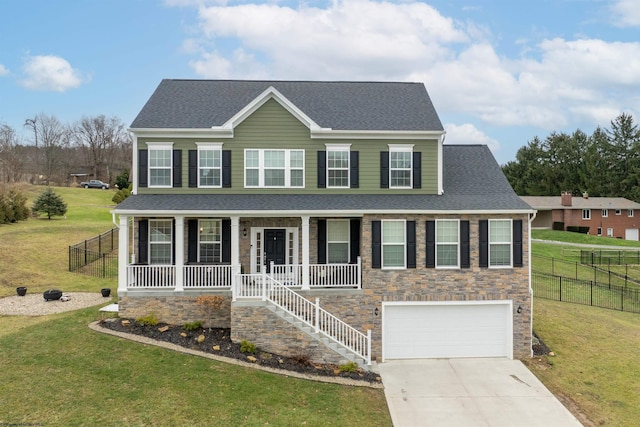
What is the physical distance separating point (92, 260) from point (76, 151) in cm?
5635

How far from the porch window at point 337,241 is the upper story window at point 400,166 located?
94.7 inches

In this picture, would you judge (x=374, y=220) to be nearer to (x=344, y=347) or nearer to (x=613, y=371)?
(x=344, y=347)

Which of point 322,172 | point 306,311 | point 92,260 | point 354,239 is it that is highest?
point 322,172

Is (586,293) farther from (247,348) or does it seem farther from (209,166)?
(209,166)

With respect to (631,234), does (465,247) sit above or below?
above

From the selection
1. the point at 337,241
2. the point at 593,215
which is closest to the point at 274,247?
the point at 337,241

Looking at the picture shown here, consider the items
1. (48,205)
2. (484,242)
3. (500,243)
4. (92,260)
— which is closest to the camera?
(484,242)

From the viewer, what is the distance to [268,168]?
51.1 ft

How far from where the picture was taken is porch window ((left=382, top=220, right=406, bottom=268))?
554 inches

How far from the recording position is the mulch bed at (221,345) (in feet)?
40.1

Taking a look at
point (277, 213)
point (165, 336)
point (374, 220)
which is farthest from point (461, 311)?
point (165, 336)

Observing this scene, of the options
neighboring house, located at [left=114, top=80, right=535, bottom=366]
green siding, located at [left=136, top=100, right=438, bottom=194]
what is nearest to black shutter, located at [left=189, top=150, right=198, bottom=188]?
neighboring house, located at [left=114, top=80, right=535, bottom=366]

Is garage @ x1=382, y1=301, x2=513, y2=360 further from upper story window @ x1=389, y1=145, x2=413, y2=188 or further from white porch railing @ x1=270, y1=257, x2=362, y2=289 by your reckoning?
upper story window @ x1=389, y1=145, x2=413, y2=188

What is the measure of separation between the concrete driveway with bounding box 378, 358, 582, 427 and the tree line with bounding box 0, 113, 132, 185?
65.7 m
